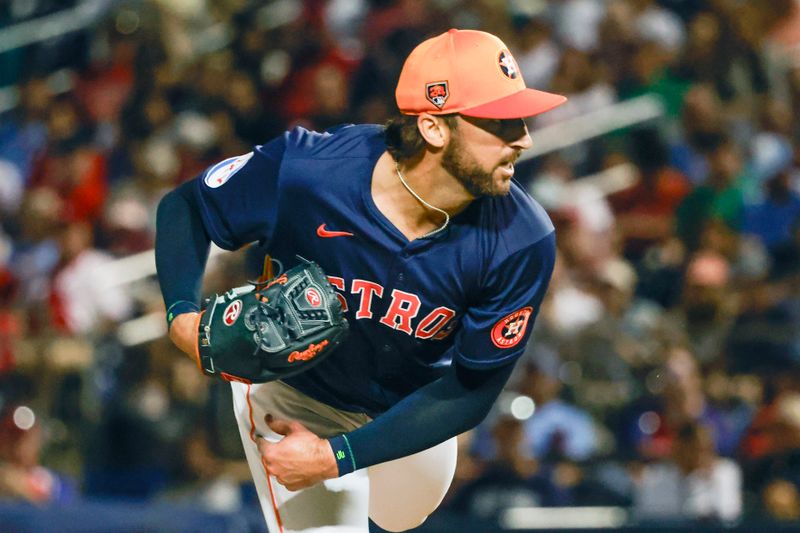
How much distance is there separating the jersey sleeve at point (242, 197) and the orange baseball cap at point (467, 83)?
0.44 m

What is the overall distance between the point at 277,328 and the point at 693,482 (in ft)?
10.7

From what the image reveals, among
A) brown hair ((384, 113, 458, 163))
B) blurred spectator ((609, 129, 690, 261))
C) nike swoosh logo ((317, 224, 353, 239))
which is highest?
brown hair ((384, 113, 458, 163))

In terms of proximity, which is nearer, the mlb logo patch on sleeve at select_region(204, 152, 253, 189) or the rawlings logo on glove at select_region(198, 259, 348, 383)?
the rawlings logo on glove at select_region(198, 259, 348, 383)

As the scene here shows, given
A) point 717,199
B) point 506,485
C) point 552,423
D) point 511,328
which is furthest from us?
point 717,199

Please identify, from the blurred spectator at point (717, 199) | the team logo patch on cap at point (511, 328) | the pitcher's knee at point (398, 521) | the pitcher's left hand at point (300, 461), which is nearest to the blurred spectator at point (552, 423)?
the blurred spectator at point (717, 199)

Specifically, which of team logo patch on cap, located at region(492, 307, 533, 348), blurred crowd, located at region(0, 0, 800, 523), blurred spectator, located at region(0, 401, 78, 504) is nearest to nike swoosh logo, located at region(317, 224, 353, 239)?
team logo patch on cap, located at region(492, 307, 533, 348)

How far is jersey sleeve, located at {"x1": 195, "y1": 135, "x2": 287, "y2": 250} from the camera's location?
3.87 m

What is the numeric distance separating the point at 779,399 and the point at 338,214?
136 inches

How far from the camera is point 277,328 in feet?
11.9

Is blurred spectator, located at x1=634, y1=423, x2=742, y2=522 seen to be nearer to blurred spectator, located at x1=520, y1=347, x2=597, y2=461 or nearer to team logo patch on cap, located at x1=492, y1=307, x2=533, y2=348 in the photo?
blurred spectator, located at x1=520, y1=347, x2=597, y2=461

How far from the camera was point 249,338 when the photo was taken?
3611 mm

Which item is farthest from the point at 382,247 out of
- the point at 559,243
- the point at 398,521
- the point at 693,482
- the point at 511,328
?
the point at 559,243

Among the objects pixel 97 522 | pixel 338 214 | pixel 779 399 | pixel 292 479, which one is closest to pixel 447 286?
pixel 338 214

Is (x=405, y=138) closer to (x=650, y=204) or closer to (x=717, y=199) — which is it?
(x=717, y=199)
